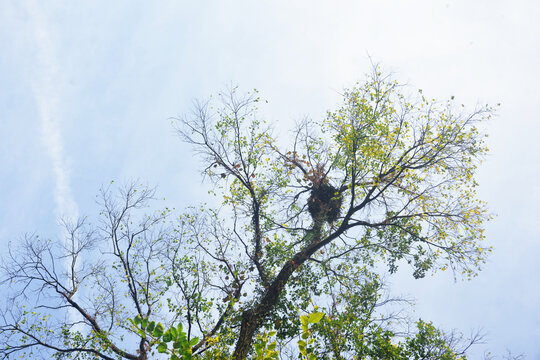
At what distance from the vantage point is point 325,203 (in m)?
13.1

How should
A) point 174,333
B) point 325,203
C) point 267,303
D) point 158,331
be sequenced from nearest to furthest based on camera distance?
1. point 158,331
2. point 174,333
3. point 267,303
4. point 325,203

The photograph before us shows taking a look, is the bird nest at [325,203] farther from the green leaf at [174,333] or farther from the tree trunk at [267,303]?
the green leaf at [174,333]

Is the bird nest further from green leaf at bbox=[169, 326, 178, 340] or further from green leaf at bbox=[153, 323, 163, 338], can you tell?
green leaf at bbox=[153, 323, 163, 338]

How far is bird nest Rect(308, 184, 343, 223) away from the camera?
13047 mm

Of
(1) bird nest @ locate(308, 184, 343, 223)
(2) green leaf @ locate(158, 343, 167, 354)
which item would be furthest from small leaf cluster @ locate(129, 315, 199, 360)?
(1) bird nest @ locate(308, 184, 343, 223)

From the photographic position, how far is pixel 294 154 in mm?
14023

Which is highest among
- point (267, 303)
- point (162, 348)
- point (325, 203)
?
point (325, 203)

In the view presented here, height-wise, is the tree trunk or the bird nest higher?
the bird nest

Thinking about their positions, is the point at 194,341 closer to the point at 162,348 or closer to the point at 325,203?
the point at 162,348

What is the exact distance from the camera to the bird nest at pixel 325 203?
13047mm

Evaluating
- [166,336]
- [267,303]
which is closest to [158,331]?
[166,336]

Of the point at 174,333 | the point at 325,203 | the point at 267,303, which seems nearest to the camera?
the point at 174,333

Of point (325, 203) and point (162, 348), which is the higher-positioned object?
point (325, 203)

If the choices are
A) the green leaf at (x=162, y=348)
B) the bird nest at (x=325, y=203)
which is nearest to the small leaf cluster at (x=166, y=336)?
the green leaf at (x=162, y=348)
